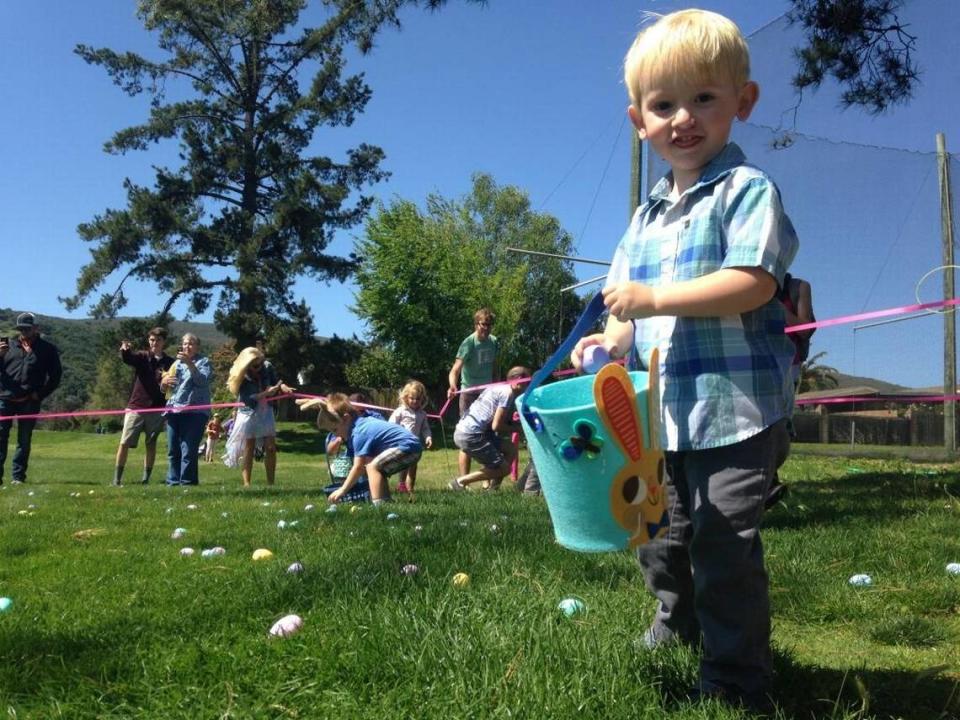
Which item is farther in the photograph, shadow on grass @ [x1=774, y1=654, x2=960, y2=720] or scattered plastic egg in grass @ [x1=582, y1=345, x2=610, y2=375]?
scattered plastic egg in grass @ [x1=582, y1=345, x2=610, y2=375]

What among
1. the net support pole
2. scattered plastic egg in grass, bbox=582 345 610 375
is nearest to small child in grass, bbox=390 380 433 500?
the net support pole

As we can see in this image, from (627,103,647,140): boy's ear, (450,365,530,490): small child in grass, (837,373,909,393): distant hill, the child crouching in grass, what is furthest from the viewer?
(837,373,909,393): distant hill

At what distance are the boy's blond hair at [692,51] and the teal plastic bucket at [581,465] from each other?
681 mm

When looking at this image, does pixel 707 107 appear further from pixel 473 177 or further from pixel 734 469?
pixel 473 177

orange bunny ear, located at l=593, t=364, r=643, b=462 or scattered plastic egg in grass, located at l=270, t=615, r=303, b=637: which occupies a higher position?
orange bunny ear, located at l=593, t=364, r=643, b=462

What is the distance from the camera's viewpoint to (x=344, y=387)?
90.1ft

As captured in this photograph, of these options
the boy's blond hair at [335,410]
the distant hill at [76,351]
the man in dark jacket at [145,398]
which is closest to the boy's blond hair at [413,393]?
the boy's blond hair at [335,410]

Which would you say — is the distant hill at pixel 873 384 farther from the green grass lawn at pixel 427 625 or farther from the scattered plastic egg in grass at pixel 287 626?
the scattered plastic egg in grass at pixel 287 626

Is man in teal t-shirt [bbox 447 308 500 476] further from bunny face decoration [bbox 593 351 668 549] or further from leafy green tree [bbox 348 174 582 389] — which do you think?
leafy green tree [bbox 348 174 582 389]

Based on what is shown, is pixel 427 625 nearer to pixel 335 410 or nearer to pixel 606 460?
pixel 606 460

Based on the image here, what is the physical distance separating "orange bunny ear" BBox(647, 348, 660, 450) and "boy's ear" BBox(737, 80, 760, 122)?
0.64m

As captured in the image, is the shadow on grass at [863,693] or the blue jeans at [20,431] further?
Result: the blue jeans at [20,431]

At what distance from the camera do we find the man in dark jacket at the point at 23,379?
9719mm

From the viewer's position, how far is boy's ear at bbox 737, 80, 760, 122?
1865mm
